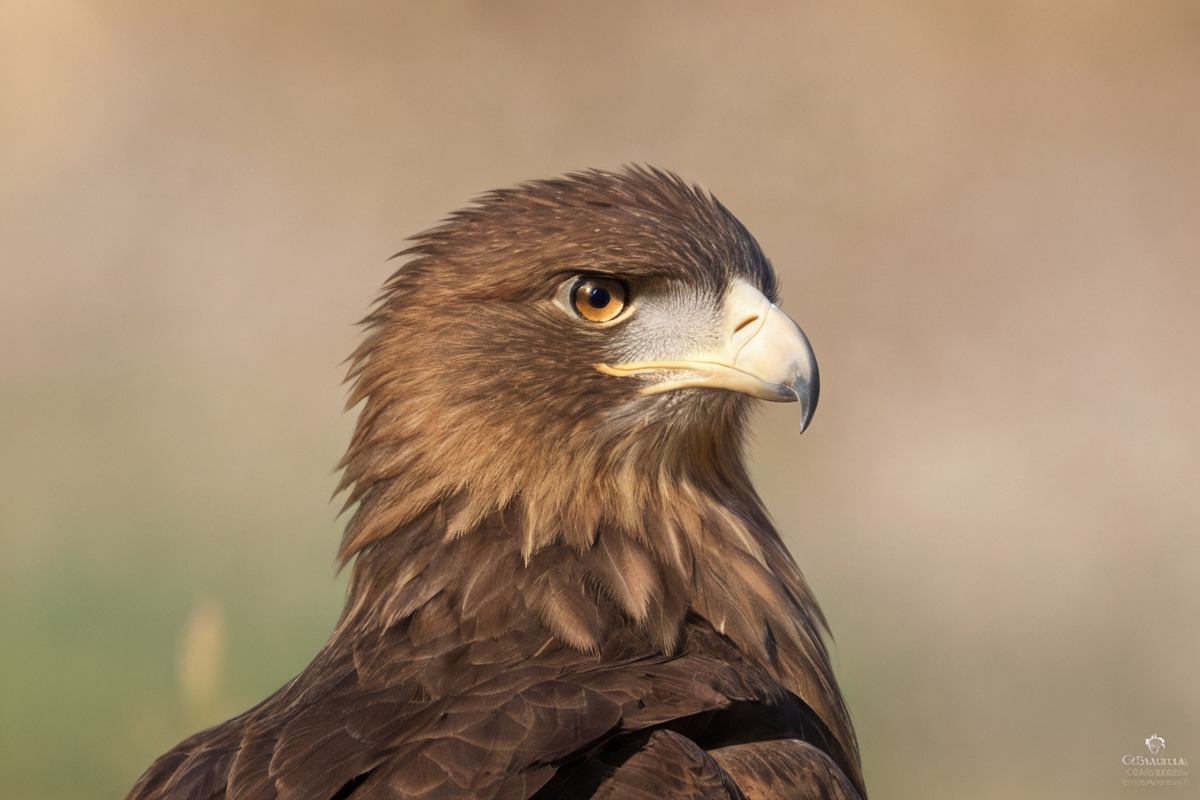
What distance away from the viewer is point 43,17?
7.46 m

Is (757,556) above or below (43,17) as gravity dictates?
below

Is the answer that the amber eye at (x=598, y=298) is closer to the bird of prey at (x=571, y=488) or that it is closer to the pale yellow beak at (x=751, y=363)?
the bird of prey at (x=571, y=488)

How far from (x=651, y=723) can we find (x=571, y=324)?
0.97 m

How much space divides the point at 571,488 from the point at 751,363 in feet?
1.48

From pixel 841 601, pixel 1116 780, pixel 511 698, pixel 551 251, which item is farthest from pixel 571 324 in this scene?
pixel 1116 780

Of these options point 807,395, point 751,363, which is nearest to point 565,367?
point 751,363

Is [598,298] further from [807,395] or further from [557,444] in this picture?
[807,395]

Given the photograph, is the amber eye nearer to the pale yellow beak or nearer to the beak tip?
the pale yellow beak

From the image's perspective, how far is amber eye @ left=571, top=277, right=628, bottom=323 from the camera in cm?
306

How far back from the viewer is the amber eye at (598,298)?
3.06 meters

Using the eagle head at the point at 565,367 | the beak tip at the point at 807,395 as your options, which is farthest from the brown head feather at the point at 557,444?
the beak tip at the point at 807,395

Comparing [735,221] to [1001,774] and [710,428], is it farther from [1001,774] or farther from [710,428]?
[1001,774]

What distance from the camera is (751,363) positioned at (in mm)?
2934

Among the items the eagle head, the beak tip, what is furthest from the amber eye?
the beak tip
